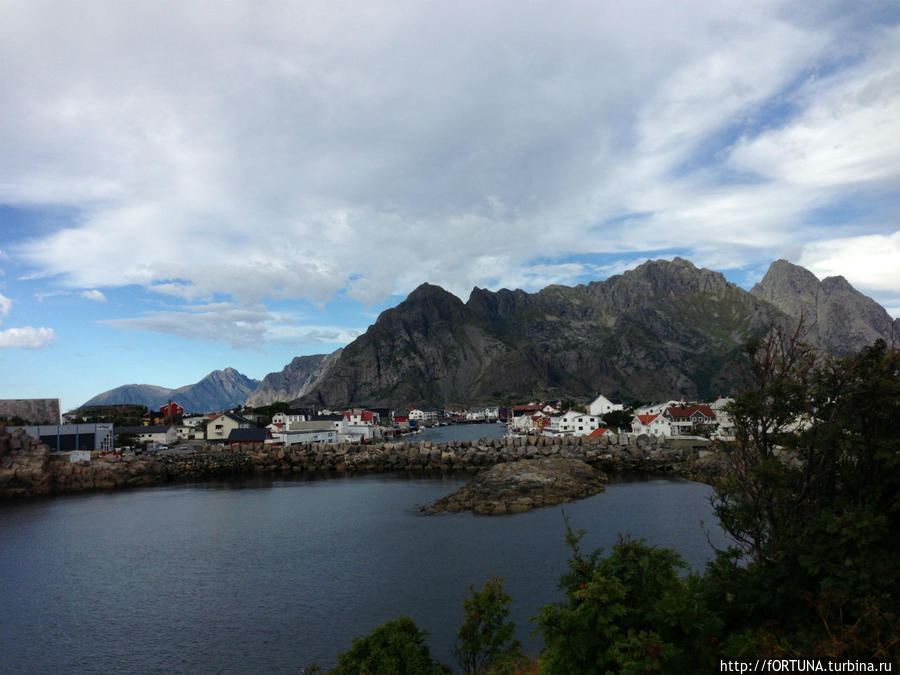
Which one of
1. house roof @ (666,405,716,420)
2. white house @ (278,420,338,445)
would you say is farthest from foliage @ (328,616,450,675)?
house roof @ (666,405,716,420)

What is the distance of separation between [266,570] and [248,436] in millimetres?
83837

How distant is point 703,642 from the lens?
10.2 m

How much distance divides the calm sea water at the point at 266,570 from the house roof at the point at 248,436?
50.7 meters

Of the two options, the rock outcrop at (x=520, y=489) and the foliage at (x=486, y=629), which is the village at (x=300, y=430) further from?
the foliage at (x=486, y=629)

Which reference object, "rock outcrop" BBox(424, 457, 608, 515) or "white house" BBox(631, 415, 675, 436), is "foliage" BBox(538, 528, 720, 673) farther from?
"white house" BBox(631, 415, 675, 436)

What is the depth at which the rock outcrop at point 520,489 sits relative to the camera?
2057 inches

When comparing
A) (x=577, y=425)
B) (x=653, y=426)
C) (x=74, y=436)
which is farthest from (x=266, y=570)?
(x=577, y=425)

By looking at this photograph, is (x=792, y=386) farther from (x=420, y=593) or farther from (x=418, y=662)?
(x=420, y=593)

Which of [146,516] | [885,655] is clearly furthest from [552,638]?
[146,516]

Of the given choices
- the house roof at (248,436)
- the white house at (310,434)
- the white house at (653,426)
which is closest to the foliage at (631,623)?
the white house at (653,426)

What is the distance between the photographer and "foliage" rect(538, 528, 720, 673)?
10.0m

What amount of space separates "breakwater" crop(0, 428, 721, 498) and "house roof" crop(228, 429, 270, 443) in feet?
11.4

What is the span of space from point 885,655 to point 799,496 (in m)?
5.00

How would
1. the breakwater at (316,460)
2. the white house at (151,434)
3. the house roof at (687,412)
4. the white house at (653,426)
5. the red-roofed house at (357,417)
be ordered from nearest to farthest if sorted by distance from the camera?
the breakwater at (316,460) < the white house at (653,426) < the house roof at (687,412) < the white house at (151,434) < the red-roofed house at (357,417)
